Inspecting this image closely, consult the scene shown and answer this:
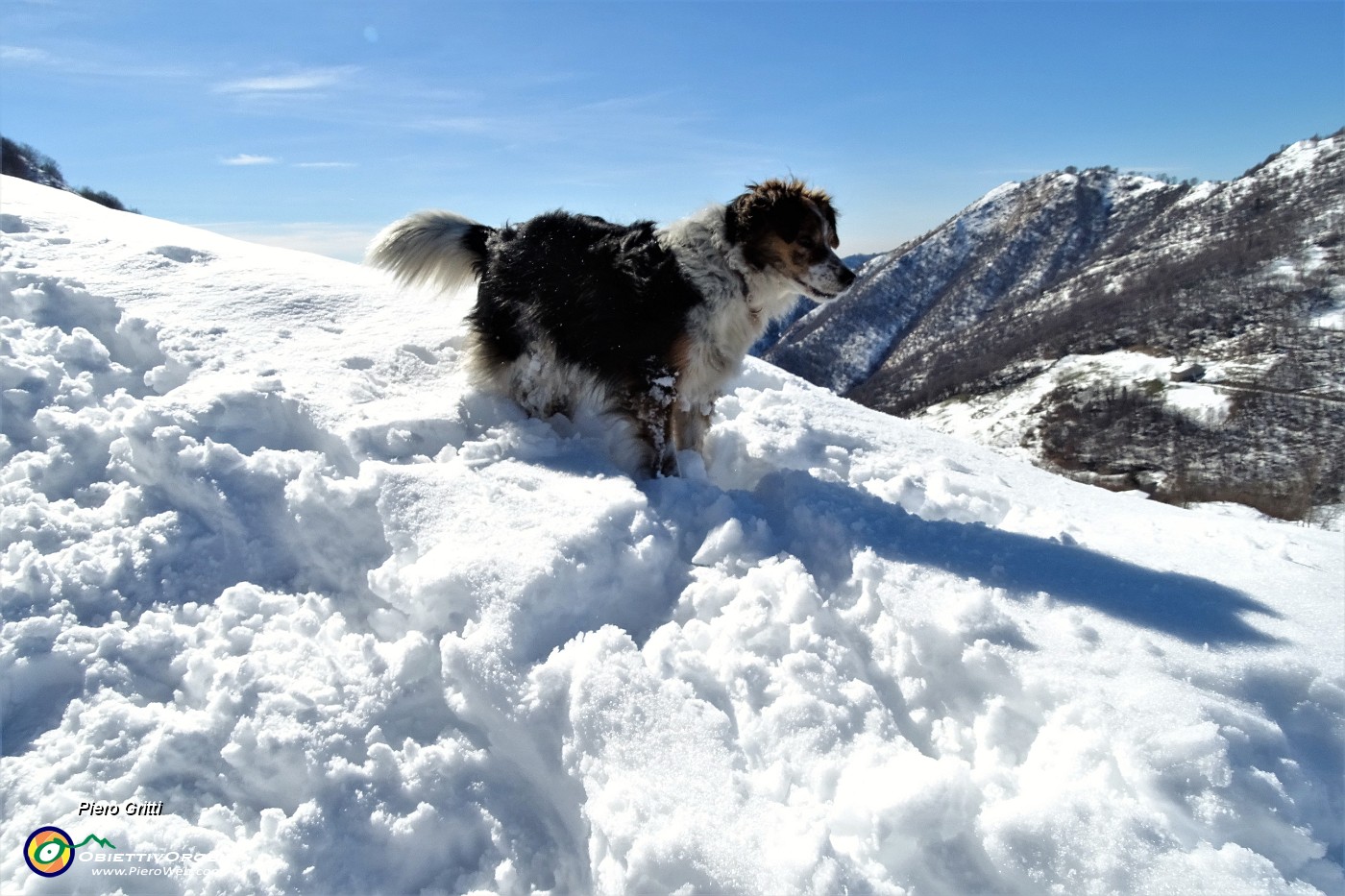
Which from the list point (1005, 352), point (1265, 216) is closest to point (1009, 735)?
point (1005, 352)

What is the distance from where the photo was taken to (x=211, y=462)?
3309 millimetres

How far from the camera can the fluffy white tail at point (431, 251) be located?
5.55 m

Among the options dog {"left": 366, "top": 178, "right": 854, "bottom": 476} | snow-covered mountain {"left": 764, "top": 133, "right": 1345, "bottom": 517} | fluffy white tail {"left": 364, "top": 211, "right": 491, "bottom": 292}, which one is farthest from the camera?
snow-covered mountain {"left": 764, "top": 133, "right": 1345, "bottom": 517}

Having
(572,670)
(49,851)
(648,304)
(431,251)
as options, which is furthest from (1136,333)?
(49,851)

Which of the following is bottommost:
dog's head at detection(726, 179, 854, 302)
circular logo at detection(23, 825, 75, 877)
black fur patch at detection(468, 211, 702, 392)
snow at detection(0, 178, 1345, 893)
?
circular logo at detection(23, 825, 75, 877)

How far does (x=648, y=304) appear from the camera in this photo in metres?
4.90

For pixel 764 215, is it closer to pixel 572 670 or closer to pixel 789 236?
pixel 789 236

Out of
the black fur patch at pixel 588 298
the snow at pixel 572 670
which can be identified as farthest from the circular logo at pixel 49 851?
the black fur patch at pixel 588 298

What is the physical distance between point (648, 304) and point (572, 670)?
9.78 ft

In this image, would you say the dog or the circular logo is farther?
the dog

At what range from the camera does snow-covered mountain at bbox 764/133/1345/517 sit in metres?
61.7

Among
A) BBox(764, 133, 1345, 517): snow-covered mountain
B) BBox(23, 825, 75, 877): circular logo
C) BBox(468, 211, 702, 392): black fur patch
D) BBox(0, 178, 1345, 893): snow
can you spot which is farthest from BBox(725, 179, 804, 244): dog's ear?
BBox(764, 133, 1345, 517): snow-covered mountain

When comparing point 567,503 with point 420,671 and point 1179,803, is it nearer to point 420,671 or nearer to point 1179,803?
point 420,671

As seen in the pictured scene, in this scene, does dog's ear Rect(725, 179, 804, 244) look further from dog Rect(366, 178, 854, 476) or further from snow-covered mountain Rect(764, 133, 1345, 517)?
snow-covered mountain Rect(764, 133, 1345, 517)
